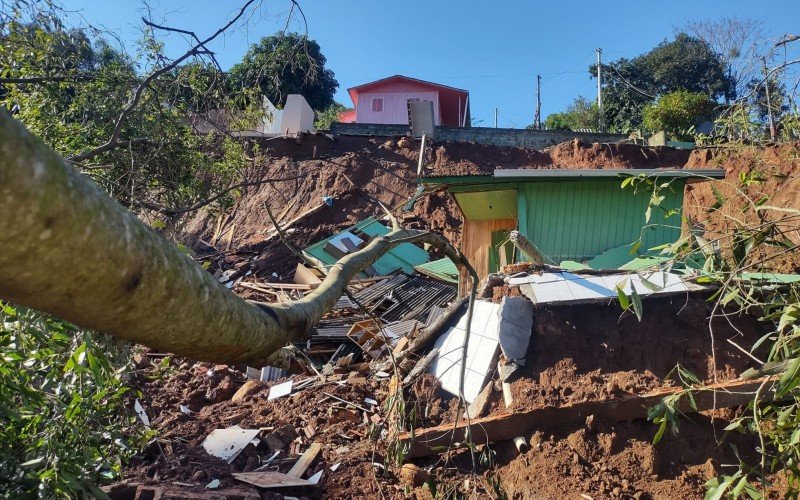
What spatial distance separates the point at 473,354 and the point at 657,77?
30202 millimetres

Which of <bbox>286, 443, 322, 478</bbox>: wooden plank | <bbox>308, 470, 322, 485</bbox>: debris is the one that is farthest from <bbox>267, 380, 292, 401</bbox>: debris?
<bbox>308, 470, 322, 485</bbox>: debris

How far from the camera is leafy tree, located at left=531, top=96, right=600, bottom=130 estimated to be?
28.7m

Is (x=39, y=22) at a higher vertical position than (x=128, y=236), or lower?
higher

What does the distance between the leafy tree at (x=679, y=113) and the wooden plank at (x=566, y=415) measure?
1949cm

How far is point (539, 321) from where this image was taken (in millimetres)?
5945

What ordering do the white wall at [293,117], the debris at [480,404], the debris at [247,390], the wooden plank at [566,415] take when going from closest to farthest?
the wooden plank at [566,415] < the debris at [480,404] < the debris at [247,390] < the white wall at [293,117]

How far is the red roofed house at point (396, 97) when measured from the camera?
1160 inches

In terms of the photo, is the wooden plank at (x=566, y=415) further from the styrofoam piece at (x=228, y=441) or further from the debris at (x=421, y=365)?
the styrofoam piece at (x=228, y=441)

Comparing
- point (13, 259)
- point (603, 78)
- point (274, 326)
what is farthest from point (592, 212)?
point (603, 78)

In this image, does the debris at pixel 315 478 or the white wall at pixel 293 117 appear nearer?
the debris at pixel 315 478

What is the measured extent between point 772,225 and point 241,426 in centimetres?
605

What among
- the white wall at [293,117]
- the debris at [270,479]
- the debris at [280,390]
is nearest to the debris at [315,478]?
the debris at [270,479]

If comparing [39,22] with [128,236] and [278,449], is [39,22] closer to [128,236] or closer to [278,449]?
[128,236]

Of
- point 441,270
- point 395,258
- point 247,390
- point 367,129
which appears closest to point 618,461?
point 247,390
